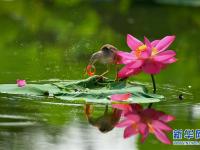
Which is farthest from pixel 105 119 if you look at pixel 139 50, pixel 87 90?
pixel 139 50

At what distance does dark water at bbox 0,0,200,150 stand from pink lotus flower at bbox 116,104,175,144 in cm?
6

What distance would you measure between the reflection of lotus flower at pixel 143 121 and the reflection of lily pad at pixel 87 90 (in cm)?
15

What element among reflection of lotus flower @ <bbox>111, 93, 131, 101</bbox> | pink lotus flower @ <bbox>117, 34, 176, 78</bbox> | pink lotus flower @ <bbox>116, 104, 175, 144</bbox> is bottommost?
pink lotus flower @ <bbox>116, 104, 175, 144</bbox>

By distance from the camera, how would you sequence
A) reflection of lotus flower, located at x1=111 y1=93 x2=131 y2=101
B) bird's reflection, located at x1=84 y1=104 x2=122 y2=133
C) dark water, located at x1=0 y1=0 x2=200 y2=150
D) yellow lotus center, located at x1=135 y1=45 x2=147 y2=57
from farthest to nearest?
yellow lotus center, located at x1=135 y1=45 x2=147 y2=57
reflection of lotus flower, located at x1=111 y1=93 x2=131 y2=101
bird's reflection, located at x1=84 y1=104 x2=122 y2=133
dark water, located at x1=0 y1=0 x2=200 y2=150

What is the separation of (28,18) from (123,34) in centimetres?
157

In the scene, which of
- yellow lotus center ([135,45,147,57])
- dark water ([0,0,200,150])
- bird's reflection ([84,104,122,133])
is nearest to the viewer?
dark water ([0,0,200,150])

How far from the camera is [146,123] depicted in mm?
3154

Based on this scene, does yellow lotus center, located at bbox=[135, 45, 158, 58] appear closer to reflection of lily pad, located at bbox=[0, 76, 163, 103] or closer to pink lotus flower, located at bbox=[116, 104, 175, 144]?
reflection of lily pad, located at bbox=[0, 76, 163, 103]

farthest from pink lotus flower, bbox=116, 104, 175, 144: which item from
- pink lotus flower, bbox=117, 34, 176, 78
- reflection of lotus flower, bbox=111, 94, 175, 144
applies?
pink lotus flower, bbox=117, 34, 176, 78

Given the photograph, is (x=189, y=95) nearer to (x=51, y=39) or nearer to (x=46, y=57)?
(x=46, y=57)

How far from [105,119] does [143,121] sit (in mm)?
189

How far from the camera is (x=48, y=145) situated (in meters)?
2.73

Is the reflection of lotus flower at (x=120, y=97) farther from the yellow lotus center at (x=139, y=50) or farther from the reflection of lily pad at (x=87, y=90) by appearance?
the yellow lotus center at (x=139, y=50)

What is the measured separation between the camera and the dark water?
2.92 meters
